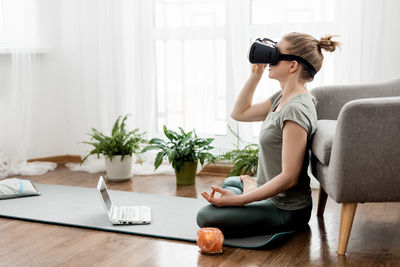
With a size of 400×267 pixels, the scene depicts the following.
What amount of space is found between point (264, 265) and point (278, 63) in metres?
0.84

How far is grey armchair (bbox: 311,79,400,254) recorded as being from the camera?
2.09 m

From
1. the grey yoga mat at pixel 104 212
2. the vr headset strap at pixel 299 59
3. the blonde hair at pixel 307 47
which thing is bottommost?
the grey yoga mat at pixel 104 212

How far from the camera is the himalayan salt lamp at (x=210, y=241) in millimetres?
2227

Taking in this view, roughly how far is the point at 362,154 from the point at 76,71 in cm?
263

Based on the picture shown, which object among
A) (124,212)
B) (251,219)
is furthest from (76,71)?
(251,219)

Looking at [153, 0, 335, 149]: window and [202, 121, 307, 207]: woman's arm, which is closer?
[202, 121, 307, 207]: woman's arm

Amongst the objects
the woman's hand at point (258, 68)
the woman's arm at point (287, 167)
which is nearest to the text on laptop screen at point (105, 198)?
the woman's arm at point (287, 167)

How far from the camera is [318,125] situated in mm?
2494

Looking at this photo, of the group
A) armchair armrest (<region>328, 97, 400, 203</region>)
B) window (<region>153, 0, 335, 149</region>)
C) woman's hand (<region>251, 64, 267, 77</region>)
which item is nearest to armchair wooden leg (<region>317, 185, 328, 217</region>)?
armchair armrest (<region>328, 97, 400, 203</region>)

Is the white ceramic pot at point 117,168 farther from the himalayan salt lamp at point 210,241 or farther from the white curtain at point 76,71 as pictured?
the himalayan salt lamp at point 210,241

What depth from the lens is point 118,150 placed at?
369cm

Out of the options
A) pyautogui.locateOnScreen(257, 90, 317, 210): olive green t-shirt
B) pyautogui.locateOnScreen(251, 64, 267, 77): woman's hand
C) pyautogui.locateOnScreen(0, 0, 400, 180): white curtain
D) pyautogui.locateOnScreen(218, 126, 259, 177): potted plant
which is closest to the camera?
pyautogui.locateOnScreen(257, 90, 317, 210): olive green t-shirt

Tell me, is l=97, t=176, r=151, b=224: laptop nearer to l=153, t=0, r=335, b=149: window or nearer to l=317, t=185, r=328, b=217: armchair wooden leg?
l=317, t=185, r=328, b=217: armchair wooden leg

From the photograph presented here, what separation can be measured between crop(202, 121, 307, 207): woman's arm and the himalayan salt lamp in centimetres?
15
